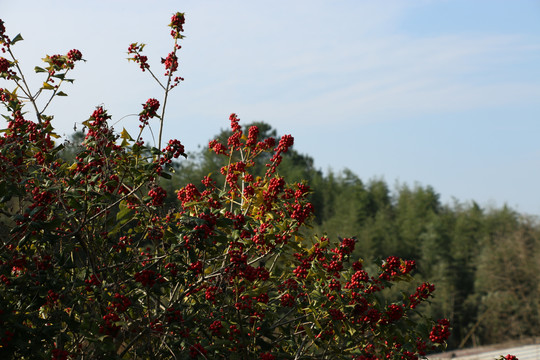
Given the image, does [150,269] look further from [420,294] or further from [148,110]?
[420,294]

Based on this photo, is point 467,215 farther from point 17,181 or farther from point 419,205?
point 17,181

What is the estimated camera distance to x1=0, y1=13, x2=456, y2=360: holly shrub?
3137 mm

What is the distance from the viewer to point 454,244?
34688 mm

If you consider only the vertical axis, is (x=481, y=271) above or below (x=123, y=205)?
above

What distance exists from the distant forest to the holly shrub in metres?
15.3

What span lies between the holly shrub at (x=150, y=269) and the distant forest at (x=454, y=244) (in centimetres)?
1535

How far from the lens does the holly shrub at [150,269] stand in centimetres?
314

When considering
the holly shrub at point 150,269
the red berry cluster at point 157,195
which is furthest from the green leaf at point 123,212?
the red berry cluster at point 157,195

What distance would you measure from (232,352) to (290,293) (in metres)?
0.73

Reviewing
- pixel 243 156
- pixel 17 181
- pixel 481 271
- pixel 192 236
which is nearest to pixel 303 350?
pixel 192 236

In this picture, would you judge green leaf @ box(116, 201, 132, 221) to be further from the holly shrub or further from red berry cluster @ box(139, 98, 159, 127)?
red berry cluster @ box(139, 98, 159, 127)

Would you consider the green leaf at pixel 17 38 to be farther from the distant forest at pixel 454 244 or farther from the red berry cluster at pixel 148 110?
the distant forest at pixel 454 244

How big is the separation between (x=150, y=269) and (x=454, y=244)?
33431 mm

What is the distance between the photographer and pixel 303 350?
381cm
